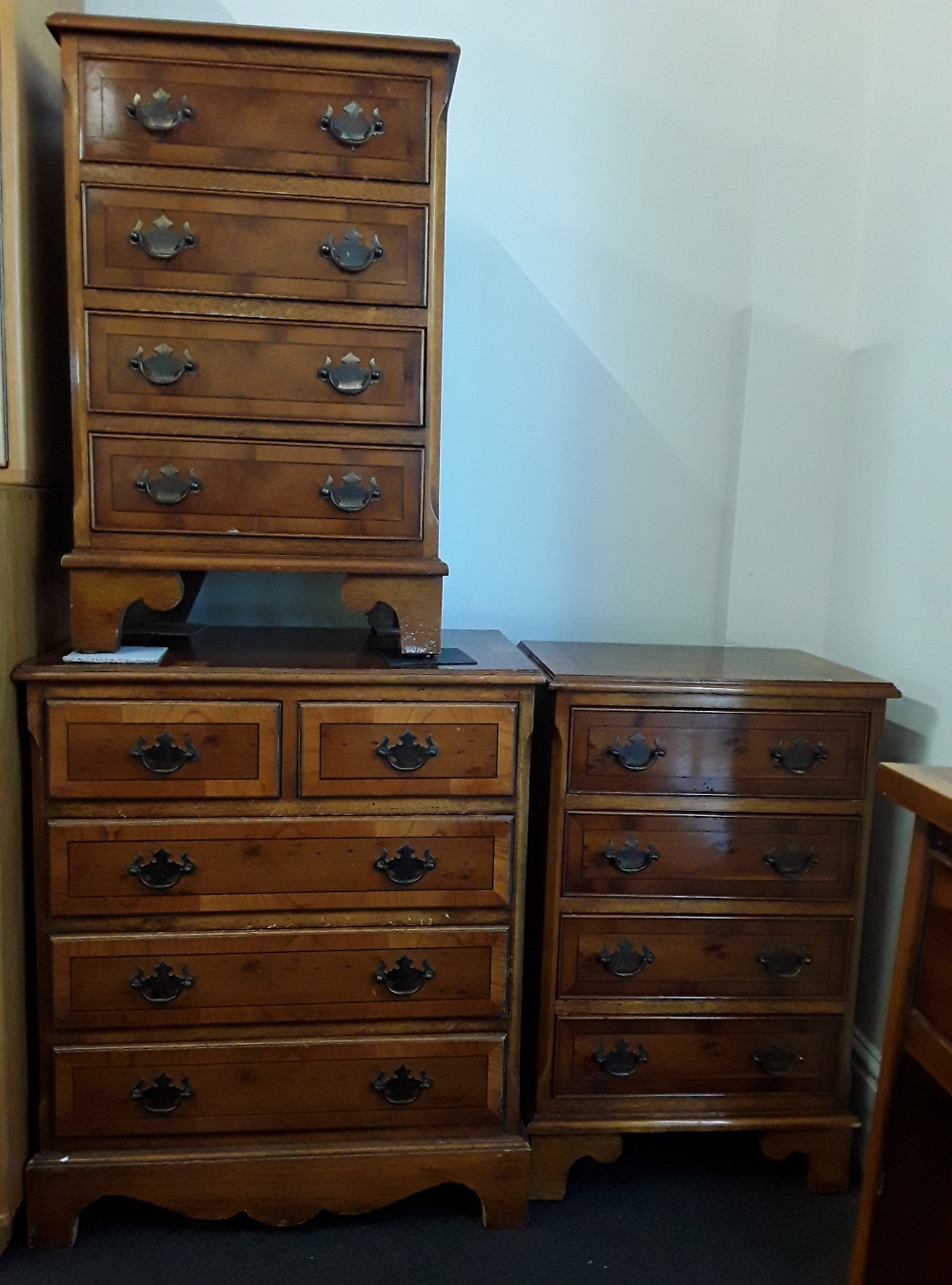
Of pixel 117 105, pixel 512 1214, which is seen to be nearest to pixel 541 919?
pixel 512 1214

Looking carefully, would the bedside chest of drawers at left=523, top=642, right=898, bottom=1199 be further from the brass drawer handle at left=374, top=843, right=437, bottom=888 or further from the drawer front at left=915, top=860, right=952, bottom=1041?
the drawer front at left=915, top=860, right=952, bottom=1041

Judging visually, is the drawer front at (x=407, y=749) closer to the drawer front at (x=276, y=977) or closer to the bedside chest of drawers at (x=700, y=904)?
the bedside chest of drawers at (x=700, y=904)

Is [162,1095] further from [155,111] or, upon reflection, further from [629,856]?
[155,111]

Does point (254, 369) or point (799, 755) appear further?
point (799, 755)

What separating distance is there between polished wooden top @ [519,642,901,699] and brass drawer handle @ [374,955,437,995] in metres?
0.54

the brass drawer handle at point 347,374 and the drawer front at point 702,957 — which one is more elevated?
the brass drawer handle at point 347,374

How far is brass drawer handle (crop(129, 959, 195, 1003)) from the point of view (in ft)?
5.23

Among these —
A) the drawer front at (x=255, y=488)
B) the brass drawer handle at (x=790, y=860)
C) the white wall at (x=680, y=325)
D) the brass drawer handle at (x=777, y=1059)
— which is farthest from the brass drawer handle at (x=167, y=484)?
the brass drawer handle at (x=777, y=1059)

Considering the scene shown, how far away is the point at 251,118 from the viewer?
153 centimetres

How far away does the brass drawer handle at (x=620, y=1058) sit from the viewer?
5.74ft

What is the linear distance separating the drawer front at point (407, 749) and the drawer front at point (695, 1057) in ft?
1.66

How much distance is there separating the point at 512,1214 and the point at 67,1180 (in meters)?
0.76

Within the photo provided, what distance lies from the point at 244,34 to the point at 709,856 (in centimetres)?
155

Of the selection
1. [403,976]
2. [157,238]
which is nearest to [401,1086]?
[403,976]
